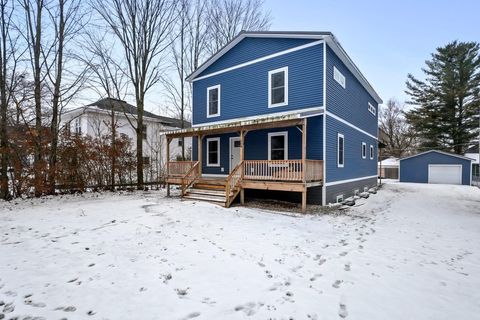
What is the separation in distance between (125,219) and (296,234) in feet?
15.3

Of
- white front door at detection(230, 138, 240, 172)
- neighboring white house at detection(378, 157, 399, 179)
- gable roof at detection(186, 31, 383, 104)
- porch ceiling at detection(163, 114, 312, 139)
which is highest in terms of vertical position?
gable roof at detection(186, 31, 383, 104)

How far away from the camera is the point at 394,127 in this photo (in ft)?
135

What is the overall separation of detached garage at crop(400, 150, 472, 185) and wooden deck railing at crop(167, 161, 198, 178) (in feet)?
82.8

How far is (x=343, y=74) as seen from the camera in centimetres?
1208

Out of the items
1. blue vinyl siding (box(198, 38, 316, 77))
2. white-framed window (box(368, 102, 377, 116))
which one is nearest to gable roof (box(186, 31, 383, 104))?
blue vinyl siding (box(198, 38, 316, 77))

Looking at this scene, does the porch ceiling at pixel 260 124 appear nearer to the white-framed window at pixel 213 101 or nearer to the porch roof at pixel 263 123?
the porch roof at pixel 263 123

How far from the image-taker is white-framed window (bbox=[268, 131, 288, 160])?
10.9 meters

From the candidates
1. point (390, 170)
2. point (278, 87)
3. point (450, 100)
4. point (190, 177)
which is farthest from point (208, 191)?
point (450, 100)

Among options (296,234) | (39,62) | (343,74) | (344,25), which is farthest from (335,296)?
(344,25)

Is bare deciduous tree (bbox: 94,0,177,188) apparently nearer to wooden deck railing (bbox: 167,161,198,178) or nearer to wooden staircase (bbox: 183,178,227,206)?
wooden deck railing (bbox: 167,161,198,178)

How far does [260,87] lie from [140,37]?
8643 millimetres

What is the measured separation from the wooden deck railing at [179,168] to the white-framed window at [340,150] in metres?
6.76

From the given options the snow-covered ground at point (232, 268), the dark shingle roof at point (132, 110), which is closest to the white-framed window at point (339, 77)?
the snow-covered ground at point (232, 268)

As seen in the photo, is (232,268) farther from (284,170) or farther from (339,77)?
(339,77)
